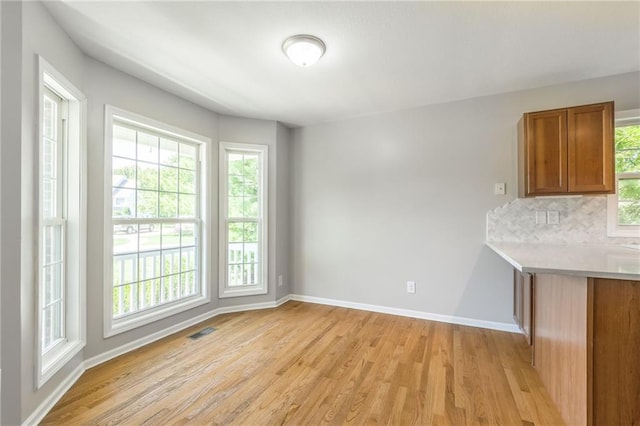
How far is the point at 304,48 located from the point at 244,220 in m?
2.22

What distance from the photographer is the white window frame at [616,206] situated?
2383 millimetres

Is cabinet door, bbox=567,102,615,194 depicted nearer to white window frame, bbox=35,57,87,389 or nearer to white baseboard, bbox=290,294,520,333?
white baseboard, bbox=290,294,520,333

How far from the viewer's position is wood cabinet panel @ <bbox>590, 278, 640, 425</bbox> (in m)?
1.32

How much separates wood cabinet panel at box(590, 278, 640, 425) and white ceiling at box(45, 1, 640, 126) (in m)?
1.67

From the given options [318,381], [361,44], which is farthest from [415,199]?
[318,381]

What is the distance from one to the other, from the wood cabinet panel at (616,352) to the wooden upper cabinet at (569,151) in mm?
1355

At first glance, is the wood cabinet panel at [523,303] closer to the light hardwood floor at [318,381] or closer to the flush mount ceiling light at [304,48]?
the light hardwood floor at [318,381]

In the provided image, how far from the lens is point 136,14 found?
1723 mm

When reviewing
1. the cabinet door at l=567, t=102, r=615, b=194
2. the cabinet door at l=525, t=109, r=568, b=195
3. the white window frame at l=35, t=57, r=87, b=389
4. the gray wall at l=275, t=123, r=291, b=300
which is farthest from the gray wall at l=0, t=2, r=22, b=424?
the cabinet door at l=567, t=102, r=615, b=194

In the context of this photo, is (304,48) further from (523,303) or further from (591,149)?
(523,303)

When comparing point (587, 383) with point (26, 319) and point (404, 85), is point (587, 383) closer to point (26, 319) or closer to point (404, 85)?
point (404, 85)

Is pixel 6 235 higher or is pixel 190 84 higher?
pixel 190 84

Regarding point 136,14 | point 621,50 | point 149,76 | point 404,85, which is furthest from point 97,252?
point 621,50

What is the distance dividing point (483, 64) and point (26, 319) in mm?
3601
